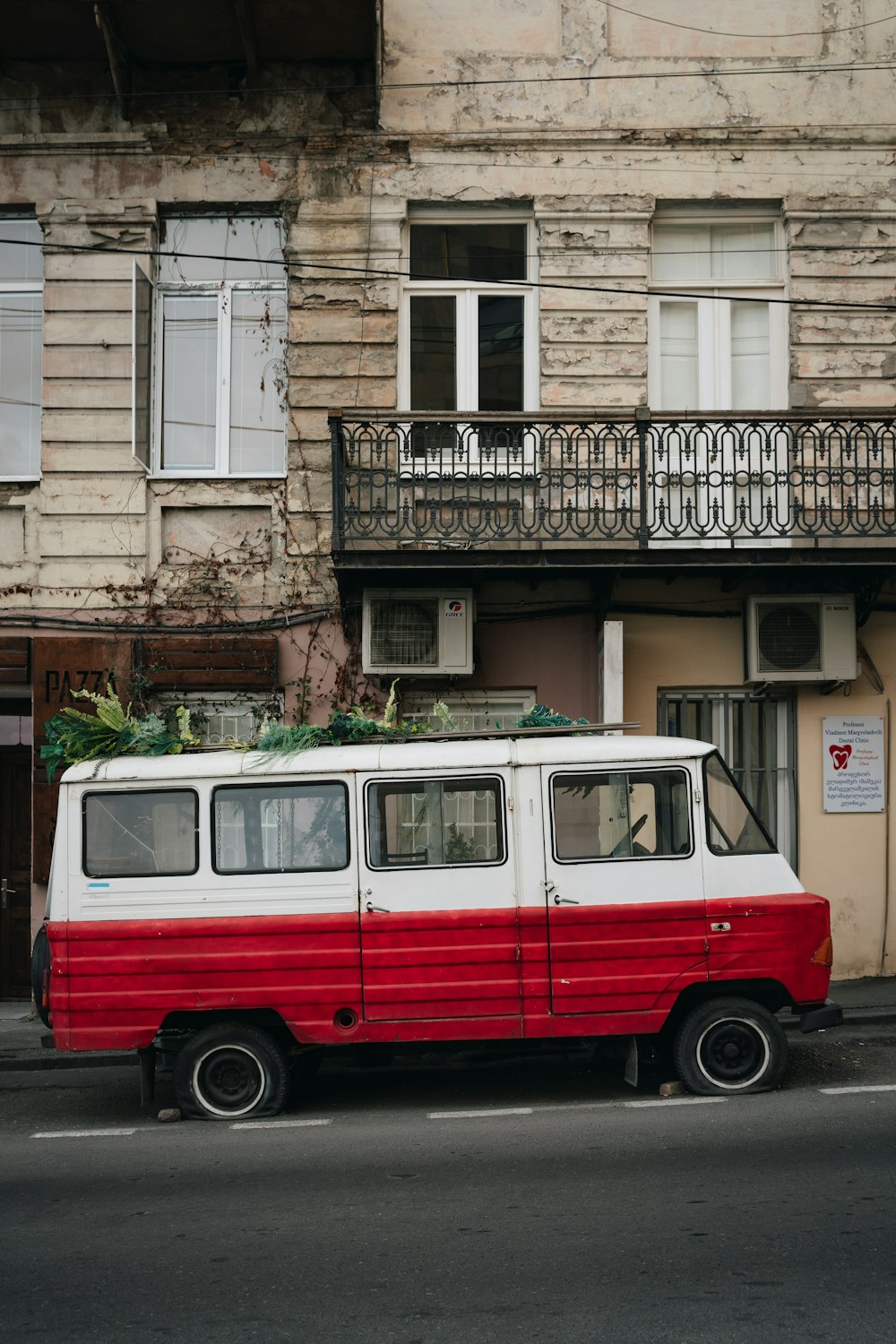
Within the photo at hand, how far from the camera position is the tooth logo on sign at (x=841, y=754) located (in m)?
13.1

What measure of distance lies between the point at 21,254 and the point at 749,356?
23.9 ft

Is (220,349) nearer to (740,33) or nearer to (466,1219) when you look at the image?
(740,33)

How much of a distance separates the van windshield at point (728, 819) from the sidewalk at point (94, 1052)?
147 centimetres

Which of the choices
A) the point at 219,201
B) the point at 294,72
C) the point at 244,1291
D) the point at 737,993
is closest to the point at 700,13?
the point at 294,72

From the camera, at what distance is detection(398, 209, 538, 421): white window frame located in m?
13.4

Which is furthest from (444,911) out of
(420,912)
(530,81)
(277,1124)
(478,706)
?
(530,81)

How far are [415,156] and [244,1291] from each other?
35.8ft

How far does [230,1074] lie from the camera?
27.7 feet

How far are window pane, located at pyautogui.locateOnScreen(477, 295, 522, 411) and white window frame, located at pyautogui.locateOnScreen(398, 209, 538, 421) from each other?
0.20ft

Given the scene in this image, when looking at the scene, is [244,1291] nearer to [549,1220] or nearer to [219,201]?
[549,1220]

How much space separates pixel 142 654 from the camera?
508 inches

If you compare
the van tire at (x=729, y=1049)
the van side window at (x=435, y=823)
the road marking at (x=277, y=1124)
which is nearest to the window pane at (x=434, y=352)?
the van side window at (x=435, y=823)

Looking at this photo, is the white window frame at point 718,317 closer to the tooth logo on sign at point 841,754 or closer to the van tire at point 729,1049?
the tooth logo on sign at point 841,754

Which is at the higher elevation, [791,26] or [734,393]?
[791,26]
